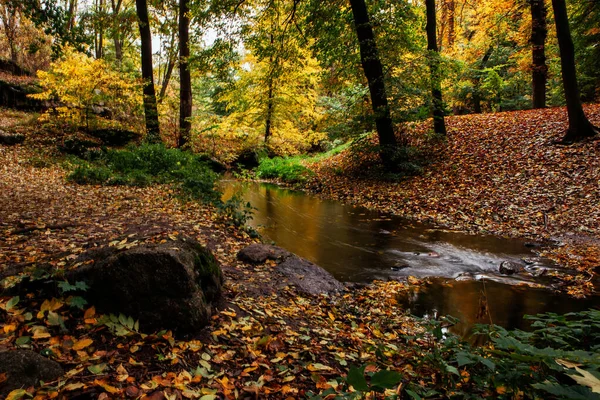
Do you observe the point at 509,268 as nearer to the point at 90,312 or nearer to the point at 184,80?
the point at 90,312

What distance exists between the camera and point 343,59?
11.0 m

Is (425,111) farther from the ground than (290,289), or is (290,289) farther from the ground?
(425,111)

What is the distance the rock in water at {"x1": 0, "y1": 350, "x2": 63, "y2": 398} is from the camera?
5.89 feet

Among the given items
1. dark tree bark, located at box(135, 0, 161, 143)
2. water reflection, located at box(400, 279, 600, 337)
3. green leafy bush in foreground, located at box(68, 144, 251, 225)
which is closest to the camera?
water reflection, located at box(400, 279, 600, 337)

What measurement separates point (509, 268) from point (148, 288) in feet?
16.7

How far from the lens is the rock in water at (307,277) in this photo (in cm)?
435

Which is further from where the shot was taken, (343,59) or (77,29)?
(343,59)

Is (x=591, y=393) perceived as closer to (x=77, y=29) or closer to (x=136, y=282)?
(x=136, y=282)

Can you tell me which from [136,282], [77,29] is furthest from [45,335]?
[77,29]

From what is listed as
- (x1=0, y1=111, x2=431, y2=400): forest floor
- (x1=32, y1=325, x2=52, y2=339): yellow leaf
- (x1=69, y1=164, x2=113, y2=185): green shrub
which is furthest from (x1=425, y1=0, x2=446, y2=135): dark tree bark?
(x1=32, y1=325, x2=52, y2=339): yellow leaf

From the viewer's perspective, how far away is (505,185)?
8.53 meters

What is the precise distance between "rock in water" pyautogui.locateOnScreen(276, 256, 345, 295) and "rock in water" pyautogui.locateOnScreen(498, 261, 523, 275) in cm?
257

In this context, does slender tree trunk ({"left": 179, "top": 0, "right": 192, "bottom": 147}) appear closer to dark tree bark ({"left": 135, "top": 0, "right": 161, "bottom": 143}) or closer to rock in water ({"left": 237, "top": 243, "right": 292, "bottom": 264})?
dark tree bark ({"left": 135, "top": 0, "right": 161, "bottom": 143})

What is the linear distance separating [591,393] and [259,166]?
1700 cm
